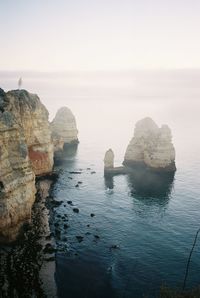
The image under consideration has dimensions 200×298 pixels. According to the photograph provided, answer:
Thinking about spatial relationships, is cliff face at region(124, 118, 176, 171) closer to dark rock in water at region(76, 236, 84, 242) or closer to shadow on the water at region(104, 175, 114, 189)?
shadow on the water at region(104, 175, 114, 189)

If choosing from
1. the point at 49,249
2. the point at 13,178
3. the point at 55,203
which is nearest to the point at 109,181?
the point at 55,203

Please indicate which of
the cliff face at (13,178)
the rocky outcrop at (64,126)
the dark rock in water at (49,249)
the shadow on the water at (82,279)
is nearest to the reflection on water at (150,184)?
the dark rock in water at (49,249)

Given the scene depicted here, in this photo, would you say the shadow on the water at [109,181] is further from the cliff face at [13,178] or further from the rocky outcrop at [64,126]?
the rocky outcrop at [64,126]

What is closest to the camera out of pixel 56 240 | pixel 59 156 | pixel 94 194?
pixel 56 240

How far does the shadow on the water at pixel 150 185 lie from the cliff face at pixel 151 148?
11.8 feet

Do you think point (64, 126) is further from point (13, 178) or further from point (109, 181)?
point (13, 178)

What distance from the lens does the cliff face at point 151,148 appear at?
114 meters

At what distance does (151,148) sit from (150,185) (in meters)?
18.0

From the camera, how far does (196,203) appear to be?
8856 cm

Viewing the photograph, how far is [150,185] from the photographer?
10331 centimetres

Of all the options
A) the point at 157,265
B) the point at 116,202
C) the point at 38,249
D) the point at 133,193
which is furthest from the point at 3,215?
the point at 133,193

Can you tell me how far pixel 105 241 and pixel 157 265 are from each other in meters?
12.5

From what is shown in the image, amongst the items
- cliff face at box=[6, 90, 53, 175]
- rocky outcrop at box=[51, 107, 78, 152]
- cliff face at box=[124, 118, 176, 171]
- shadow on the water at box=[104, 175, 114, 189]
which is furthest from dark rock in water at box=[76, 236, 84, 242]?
rocky outcrop at box=[51, 107, 78, 152]

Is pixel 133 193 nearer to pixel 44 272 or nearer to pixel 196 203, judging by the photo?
pixel 196 203
